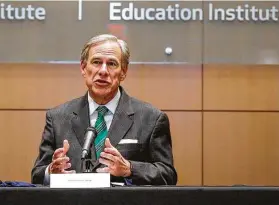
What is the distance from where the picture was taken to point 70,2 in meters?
4.81

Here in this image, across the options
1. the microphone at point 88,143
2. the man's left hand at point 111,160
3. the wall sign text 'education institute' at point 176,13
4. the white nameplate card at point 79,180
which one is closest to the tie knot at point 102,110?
the man's left hand at point 111,160

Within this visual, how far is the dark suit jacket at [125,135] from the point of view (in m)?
2.92

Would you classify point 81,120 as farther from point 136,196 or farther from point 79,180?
point 136,196

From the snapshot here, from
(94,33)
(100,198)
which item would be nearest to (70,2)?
(94,33)

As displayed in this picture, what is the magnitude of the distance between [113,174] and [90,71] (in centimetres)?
69

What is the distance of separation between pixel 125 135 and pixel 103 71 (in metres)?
0.35

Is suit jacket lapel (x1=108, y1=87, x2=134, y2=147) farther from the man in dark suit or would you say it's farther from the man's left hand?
A: the man's left hand

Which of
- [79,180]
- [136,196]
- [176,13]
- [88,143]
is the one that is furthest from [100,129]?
[176,13]

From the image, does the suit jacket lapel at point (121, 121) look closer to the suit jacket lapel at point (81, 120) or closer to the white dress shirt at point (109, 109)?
the white dress shirt at point (109, 109)

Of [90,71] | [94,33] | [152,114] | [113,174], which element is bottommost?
[113,174]

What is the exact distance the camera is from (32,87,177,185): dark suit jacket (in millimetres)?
2920

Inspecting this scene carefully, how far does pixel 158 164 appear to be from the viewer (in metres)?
2.95

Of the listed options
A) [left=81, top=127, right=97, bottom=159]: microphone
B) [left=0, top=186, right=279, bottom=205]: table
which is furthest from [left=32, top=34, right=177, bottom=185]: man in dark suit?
[left=0, top=186, right=279, bottom=205]: table

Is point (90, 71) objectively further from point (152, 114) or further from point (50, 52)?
point (50, 52)
